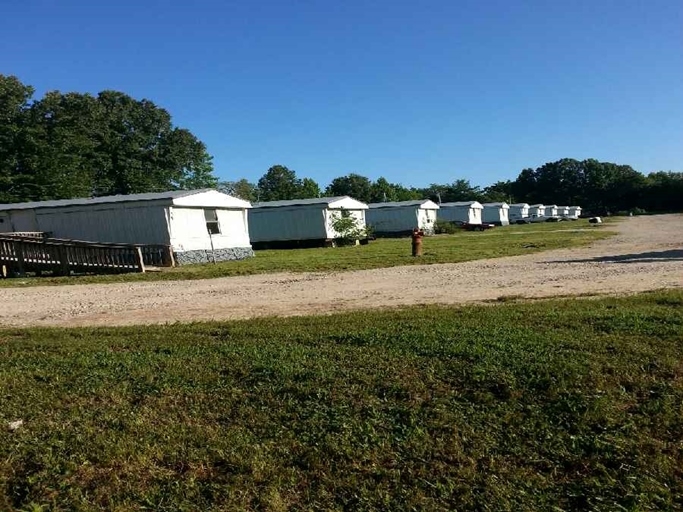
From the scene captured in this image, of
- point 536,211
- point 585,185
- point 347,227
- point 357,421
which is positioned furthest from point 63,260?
point 585,185

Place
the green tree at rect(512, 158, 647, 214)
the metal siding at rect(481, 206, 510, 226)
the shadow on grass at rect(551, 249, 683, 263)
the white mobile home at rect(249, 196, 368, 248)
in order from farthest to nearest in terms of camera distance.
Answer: the green tree at rect(512, 158, 647, 214) < the metal siding at rect(481, 206, 510, 226) < the white mobile home at rect(249, 196, 368, 248) < the shadow on grass at rect(551, 249, 683, 263)

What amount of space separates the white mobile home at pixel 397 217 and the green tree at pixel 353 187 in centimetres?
4152

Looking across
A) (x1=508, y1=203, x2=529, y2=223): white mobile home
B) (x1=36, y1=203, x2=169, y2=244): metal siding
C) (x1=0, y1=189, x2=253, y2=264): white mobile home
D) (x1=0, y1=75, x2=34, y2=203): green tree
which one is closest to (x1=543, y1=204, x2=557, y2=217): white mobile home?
(x1=508, y1=203, x2=529, y2=223): white mobile home

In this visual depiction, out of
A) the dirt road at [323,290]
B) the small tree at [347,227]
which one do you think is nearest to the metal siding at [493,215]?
the small tree at [347,227]

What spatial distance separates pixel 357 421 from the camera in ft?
13.0

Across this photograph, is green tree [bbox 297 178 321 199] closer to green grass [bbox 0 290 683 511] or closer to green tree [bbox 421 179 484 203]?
green tree [bbox 421 179 484 203]

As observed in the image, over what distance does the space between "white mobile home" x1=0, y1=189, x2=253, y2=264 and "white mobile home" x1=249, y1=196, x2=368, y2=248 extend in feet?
28.8

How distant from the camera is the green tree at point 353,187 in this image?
86875 millimetres

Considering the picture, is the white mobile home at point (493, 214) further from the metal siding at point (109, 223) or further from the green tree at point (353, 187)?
the metal siding at point (109, 223)

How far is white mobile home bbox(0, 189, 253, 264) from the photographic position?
19984 millimetres

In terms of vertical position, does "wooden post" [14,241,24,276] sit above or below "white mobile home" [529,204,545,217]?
above

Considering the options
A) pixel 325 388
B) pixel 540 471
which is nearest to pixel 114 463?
pixel 325 388

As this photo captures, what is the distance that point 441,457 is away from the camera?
11.5 feet

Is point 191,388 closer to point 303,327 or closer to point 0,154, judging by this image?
point 303,327
